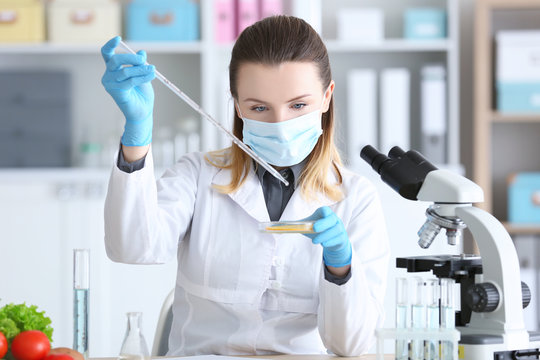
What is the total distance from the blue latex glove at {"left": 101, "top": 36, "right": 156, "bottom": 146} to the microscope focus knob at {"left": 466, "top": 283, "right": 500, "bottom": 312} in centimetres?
60

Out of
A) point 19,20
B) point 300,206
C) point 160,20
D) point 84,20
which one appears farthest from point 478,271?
point 19,20

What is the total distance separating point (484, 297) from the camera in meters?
1.05

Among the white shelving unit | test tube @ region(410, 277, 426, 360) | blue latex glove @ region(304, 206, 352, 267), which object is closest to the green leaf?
blue latex glove @ region(304, 206, 352, 267)

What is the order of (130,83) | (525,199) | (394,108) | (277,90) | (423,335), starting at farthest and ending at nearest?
(525,199), (394,108), (277,90), (130,83), (423,335)

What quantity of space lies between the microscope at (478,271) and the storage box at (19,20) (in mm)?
2095

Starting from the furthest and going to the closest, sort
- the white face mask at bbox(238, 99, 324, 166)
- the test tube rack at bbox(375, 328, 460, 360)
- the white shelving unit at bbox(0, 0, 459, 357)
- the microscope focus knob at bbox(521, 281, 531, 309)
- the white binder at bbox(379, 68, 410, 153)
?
1. the white binder at bbox(379, 68, 410, 153)
2. the white shelving unit at bbox(0, 0, 459, 357)
3. the white face mask at bbox(238, 99, 324, 166)
4. the microscope focus knob at bbox(521, 281, 531, 309)
5. the test tube rack at bbox(375, 328, 460, 360)

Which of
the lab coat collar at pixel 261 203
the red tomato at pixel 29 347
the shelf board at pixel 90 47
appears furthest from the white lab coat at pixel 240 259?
the shelf board at pixel 90 47

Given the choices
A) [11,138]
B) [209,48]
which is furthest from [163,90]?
[11,138]

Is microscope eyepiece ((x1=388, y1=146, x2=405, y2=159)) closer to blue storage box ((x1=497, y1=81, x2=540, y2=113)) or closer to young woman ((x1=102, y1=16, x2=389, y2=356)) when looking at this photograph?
young woman ((x1=102, y1=16, x2=389, y2=356))

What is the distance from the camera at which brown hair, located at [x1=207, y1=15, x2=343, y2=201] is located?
1.47 metres

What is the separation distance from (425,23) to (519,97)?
46 centimetres

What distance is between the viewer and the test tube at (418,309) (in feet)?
3.36

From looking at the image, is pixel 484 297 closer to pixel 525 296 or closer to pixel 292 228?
pixel 525 296

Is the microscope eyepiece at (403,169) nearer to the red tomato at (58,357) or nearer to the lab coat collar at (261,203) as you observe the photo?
the lab coat collar at (261,203)
